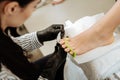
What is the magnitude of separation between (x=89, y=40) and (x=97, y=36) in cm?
4

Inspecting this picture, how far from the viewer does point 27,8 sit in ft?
2.16

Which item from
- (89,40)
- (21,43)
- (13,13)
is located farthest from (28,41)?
(13,13)

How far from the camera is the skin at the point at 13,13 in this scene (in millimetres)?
607

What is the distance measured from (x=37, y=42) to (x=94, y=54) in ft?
0.98

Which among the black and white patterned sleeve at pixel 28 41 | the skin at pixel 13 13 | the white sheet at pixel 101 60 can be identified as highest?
the skin at pixel 13 13

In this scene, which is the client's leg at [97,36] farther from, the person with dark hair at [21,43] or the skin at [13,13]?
the skin at [13,13]

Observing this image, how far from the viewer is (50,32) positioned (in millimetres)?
1093

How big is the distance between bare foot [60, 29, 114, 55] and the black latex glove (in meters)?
0.08

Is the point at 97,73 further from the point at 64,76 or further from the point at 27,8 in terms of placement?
the point at 27,8

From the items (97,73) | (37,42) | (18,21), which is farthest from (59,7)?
(18,21)

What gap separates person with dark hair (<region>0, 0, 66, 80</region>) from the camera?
0.63 metres

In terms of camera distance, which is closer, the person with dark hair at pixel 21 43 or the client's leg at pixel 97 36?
the person with dark hair at pixel 21 43

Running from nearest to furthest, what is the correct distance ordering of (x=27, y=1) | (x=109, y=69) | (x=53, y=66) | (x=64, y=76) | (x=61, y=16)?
(x=27, y=1), (x=109, y=69), (x=53, y=66), (x=64, y=76), (x=61, y=16)

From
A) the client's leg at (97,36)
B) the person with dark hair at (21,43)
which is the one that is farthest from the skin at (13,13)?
the client's leg at (97,36)
